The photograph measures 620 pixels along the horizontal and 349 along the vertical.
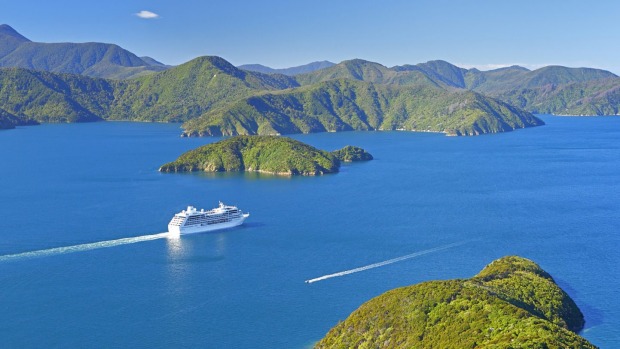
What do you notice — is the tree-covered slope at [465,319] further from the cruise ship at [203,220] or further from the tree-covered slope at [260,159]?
the tree-covered slope at [260,159]

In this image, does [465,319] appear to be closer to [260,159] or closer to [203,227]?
[203,227]

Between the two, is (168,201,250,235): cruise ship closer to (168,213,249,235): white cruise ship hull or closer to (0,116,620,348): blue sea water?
(168,213,249,235): white cruise ship hull

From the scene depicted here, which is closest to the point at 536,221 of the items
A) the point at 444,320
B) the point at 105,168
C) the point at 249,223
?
Result: the point at 249,223

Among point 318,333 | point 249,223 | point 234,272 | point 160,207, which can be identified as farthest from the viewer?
point 160,207

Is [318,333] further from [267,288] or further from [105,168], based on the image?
[105,168]

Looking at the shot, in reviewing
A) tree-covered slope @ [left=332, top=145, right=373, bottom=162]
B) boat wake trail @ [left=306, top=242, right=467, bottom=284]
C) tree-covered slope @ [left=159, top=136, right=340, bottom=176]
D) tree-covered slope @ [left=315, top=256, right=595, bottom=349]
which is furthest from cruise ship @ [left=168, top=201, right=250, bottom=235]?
tree-covered slope @ [left=332, top=145, right=373, bottom=162]
